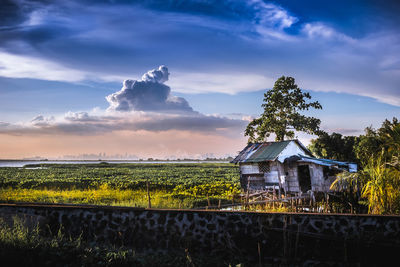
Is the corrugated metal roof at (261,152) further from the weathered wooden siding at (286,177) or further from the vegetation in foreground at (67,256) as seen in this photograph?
the vegetation in foreground at (67,256)

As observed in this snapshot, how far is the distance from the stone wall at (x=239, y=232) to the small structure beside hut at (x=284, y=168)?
1401 cm

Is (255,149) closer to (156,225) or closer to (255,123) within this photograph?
(255,123)

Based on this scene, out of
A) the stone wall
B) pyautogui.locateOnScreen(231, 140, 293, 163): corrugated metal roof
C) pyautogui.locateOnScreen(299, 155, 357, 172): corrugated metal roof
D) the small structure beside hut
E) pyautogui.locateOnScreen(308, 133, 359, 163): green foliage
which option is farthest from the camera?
pyautogui.locateOnScreen(308, 133, 359, 163): green foliage

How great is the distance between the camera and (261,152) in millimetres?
26359

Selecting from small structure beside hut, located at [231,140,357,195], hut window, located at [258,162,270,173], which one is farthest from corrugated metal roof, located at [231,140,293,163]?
hut window, located at [258,162,270,173]

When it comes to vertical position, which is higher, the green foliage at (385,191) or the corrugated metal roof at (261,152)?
the corrugated metal roof at (261,152)

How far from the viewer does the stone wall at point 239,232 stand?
7844 millimetres

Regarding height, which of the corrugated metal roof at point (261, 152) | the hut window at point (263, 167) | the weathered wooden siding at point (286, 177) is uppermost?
the corrugated metal roof at point (261, 152)

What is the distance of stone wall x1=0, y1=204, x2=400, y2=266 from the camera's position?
309 inches

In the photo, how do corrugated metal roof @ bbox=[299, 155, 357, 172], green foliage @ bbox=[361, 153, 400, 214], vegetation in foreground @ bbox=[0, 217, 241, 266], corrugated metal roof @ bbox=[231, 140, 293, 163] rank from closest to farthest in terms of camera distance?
vegetation in foreground @ bbox=[0, 217, 241, 266] < green foliage @ bbox=[361, 153, 400, 214] < corrugated metal roof @ bbox=[299, 155, 357, 172] < corrugated metal roof @ bbox=[231, 140, 293, 163]

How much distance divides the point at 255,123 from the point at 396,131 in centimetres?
2530

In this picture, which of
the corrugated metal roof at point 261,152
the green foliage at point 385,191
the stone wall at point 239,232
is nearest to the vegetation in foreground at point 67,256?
the stone wall at point 239,232

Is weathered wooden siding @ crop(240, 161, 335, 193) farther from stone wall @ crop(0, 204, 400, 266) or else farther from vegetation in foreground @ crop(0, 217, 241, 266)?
vegetation in foreground @ crop(0, 217, 241, 266)

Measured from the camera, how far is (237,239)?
8594 mm
